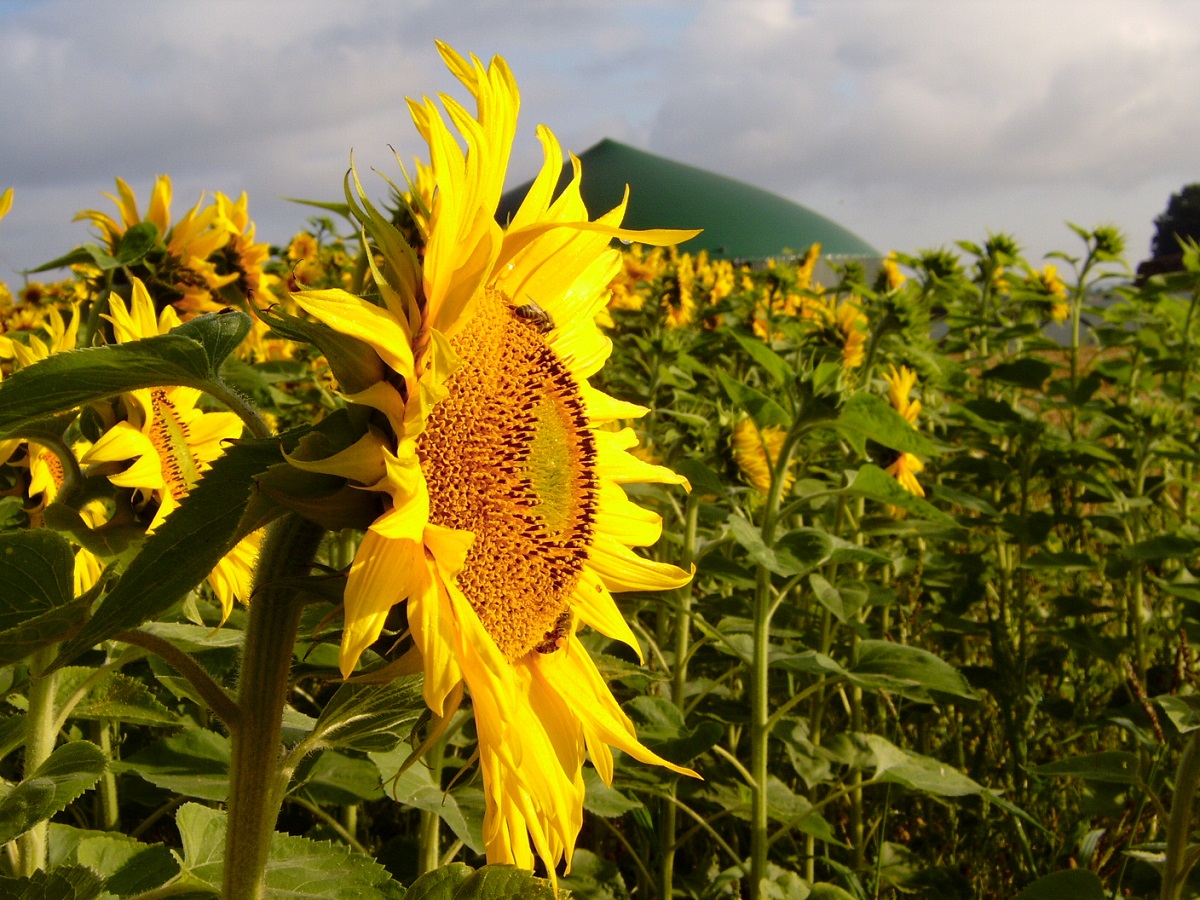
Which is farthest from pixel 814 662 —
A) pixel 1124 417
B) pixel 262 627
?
pixel 1124 417

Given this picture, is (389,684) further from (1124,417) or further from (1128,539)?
(1124,417)

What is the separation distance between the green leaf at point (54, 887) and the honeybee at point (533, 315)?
1.77 feet

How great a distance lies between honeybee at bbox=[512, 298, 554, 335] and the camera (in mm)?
840

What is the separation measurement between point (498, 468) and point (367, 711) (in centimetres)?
20

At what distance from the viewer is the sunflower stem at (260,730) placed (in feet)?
2.28

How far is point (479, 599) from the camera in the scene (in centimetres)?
76

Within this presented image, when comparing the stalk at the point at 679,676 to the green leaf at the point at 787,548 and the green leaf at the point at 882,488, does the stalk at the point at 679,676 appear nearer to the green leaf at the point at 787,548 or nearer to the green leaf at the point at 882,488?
the green leaf at the point at 787,548

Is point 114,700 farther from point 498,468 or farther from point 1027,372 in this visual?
point 1027,372

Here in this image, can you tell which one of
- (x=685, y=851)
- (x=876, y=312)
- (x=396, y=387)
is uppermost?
(x=876, y=312)

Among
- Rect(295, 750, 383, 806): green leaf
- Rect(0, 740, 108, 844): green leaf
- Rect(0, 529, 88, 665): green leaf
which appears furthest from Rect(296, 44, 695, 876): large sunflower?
Rect(295, 750, 383, 806): green leaf

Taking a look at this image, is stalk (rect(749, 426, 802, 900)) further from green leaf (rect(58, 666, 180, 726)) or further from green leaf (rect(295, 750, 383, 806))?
green leaf (rect(58, 666, 180, 726))

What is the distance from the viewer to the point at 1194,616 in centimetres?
250

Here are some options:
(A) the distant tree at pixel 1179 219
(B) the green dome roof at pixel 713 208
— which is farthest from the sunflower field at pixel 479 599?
(A) the distant tree at pixel 1179 219

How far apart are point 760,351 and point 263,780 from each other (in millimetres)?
1307
